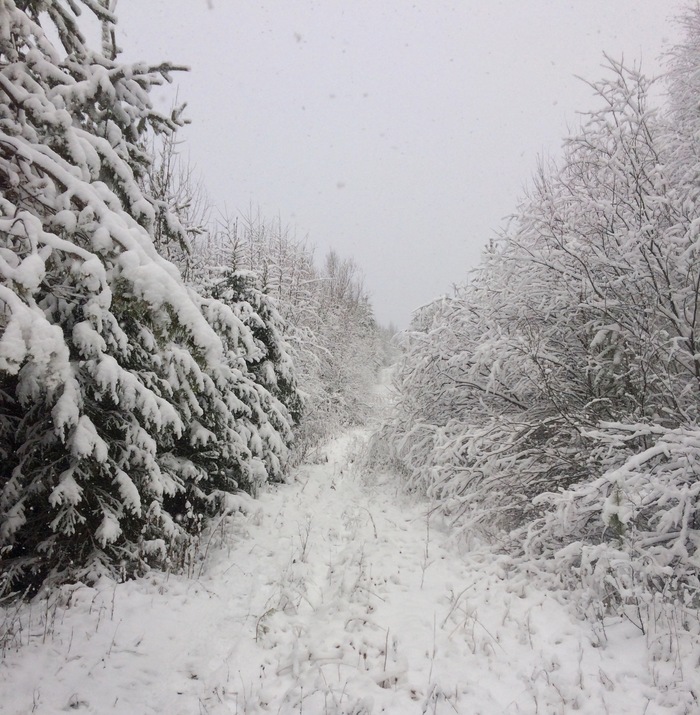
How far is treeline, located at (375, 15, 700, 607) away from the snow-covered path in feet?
2.50

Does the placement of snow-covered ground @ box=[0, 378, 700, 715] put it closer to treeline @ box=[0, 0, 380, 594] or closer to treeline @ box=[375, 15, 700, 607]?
treeline @ box=[0, 0, 380, 594]

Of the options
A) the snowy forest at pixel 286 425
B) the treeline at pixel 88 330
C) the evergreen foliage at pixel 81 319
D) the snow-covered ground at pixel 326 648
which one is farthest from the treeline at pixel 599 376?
the evergreen foliage at pixel 81 319

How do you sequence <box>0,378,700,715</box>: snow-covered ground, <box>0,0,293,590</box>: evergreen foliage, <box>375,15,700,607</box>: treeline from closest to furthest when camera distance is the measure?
<box>0,0,293,590</box>: evergreen foliage, <box>0,378,700,715</box>: snow-covered ground, <box>375,15,700,607</box>: treeline

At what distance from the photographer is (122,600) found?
389 centimetres

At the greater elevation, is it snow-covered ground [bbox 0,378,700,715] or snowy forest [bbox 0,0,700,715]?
snowy forest [bbox 0,0,700,715]

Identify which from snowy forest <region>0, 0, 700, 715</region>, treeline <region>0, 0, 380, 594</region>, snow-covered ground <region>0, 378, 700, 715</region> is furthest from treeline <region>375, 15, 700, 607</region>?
treeline <region>0, 0, 380, 594</region>

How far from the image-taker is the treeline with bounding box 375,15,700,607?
4152mm

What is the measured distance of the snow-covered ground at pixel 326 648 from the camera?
9.78 ft

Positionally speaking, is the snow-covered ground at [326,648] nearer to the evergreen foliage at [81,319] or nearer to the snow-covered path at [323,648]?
the snow-covered path at [323,648]

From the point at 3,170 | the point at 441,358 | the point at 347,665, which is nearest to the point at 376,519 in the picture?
the point at 441,358

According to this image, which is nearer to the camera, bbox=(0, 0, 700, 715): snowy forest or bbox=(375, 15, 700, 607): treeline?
bbox=(0, 0, 700, 715): snowy forest

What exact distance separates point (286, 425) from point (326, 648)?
512 cm

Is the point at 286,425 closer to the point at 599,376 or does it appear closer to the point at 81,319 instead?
the point at 81,319

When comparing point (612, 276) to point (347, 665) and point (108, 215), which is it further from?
point (108, 215)
